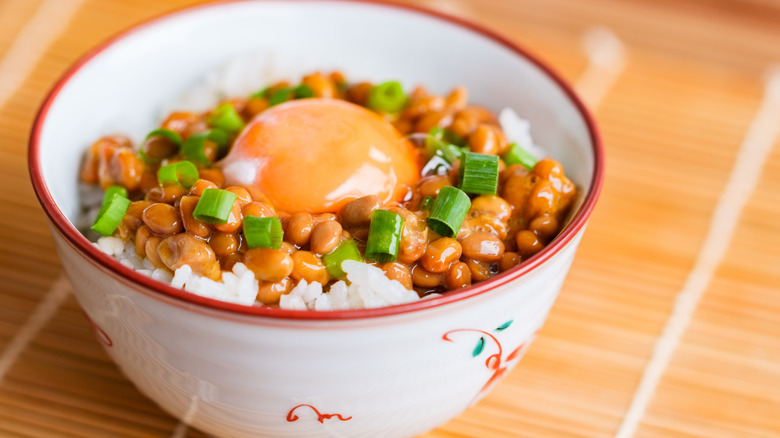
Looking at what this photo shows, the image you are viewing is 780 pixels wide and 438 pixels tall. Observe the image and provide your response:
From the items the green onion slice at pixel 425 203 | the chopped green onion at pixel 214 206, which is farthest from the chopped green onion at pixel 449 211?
the chopped green onion at pixel 214 206

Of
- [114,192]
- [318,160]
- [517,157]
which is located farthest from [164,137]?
[517,157]

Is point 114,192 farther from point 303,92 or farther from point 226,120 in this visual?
point 303,92

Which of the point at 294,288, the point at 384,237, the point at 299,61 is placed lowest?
the point at 294,288

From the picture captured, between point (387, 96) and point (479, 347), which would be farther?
point (387, 96)

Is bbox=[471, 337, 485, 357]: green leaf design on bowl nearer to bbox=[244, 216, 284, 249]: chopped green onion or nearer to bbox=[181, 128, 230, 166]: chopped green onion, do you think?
bbox=[244, 216, 284, 249]: chopped green onion

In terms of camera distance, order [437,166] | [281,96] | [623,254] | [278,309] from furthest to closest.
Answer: [623,254] < [281,96] < [437,166] < [278,309]

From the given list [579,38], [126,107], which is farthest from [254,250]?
[579,38]

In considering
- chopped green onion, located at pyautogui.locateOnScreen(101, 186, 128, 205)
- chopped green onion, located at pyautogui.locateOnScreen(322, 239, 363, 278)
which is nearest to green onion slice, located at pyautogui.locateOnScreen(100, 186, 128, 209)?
chopped green onion, located at pyautogui.locateOnScreen(101, 186, 128, 205)
